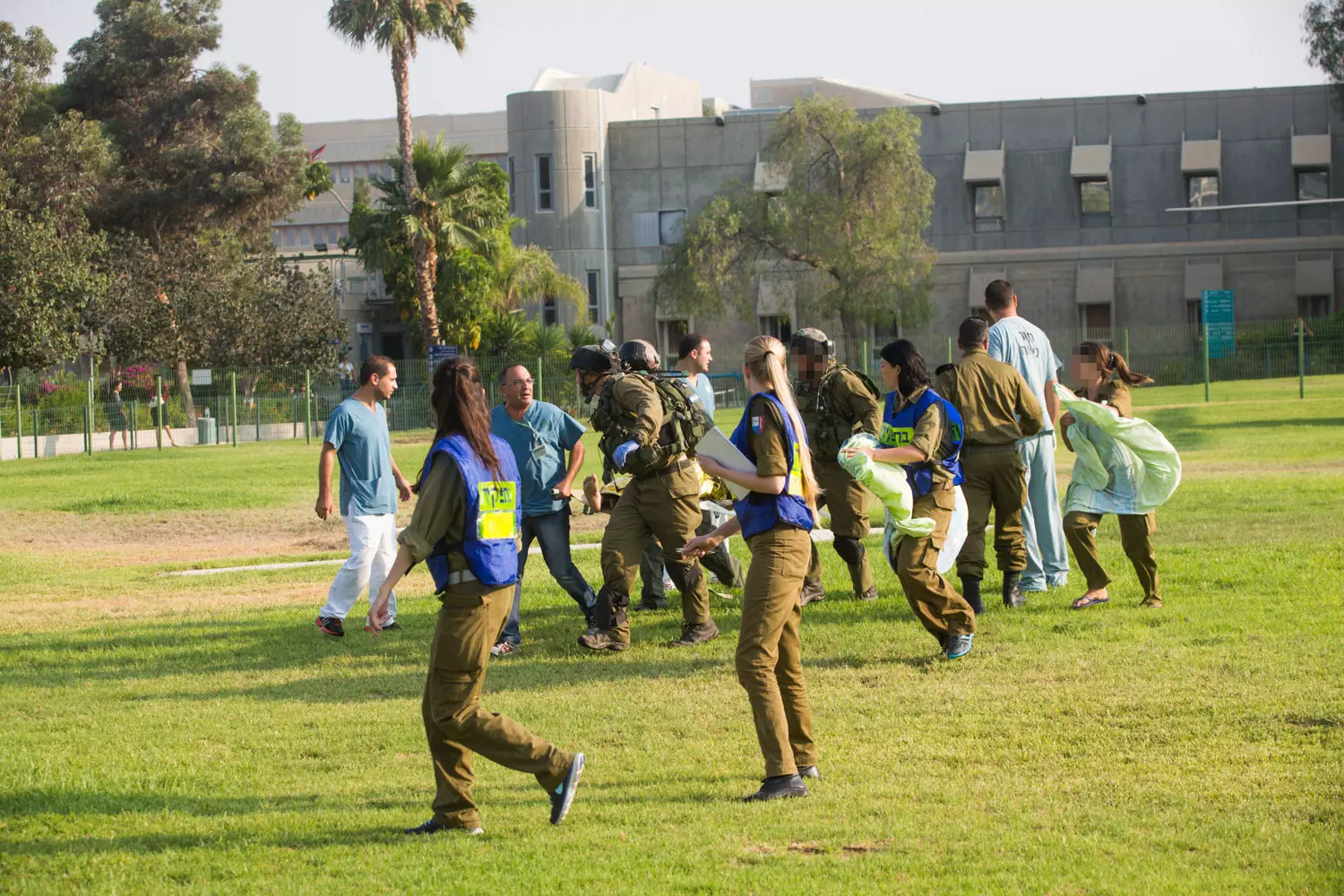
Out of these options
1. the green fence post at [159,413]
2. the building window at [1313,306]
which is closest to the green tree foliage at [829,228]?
the building window at [1313,306]

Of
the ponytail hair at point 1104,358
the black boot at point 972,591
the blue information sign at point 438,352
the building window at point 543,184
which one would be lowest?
the black boot at point 972,591

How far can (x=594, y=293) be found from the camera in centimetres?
5791

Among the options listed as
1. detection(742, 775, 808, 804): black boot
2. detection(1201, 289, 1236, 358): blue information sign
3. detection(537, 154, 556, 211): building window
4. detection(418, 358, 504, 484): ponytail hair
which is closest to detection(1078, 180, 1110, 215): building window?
detection(1201, 289, 1236, 358): blue information sign

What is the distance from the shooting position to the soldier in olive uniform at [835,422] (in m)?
9.79

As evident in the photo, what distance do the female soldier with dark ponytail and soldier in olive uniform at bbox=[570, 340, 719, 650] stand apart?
257 centimetres

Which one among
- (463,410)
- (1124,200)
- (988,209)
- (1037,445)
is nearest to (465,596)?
(463,410)

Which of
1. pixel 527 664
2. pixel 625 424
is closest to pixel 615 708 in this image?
pixel 527 664

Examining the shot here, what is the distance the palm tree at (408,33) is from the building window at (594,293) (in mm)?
11637

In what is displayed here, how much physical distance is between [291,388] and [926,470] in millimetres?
35849

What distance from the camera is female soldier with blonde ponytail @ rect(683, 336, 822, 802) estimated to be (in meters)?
6.04

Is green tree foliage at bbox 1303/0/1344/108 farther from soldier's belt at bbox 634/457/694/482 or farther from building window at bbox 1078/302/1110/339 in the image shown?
soldier's belt at bbox 634/457/694/482

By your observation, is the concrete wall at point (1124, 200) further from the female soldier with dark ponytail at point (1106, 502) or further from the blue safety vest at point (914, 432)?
the blue safety vest at point (914, 432)

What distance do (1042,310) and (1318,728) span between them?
50082 mm

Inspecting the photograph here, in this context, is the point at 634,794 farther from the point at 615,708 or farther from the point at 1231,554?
the point at 1231,554
